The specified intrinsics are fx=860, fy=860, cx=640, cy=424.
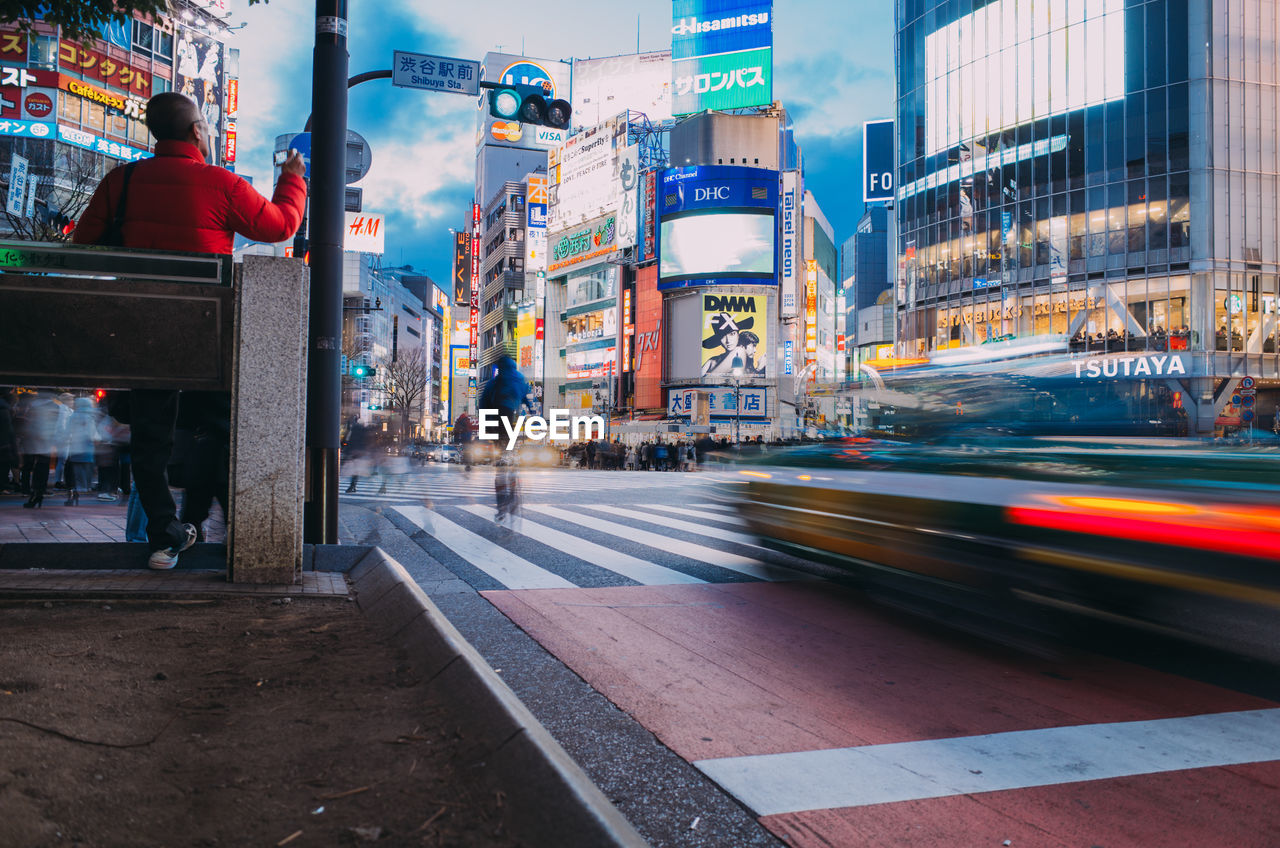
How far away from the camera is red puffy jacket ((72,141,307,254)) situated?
4203 mm

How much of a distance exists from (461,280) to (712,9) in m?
50.4

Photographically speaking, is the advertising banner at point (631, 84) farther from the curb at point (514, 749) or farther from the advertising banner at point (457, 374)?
the curb at point (514, 749)

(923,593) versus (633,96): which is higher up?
(633,96)

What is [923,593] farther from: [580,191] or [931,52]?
[580,191]

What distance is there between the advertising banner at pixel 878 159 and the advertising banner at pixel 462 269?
45305mm

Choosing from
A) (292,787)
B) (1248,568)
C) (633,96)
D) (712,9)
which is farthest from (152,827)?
(633,96)

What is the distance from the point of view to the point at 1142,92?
41156 mm

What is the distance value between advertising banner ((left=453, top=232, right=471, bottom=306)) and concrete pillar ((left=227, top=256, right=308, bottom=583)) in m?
99.0

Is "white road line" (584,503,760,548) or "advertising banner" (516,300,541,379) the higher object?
"advertising banner" (516,300,541,379)

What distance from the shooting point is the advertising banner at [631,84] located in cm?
8481

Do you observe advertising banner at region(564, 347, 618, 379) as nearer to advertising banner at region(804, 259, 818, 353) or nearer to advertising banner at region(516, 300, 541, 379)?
advertising banner at region(516, 300, 541, 379)

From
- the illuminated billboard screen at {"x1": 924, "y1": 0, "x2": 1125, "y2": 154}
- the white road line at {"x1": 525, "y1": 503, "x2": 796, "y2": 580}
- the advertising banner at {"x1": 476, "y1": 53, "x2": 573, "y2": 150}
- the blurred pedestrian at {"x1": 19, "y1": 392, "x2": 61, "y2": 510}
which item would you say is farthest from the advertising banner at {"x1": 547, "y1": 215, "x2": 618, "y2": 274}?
the white road line at {"x1": 525, "y1": 503, "x2": 796, "y2": 580}

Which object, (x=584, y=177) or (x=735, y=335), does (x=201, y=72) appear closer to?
(x=584, y=177)

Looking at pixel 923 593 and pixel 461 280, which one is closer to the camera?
pixel 923 593
